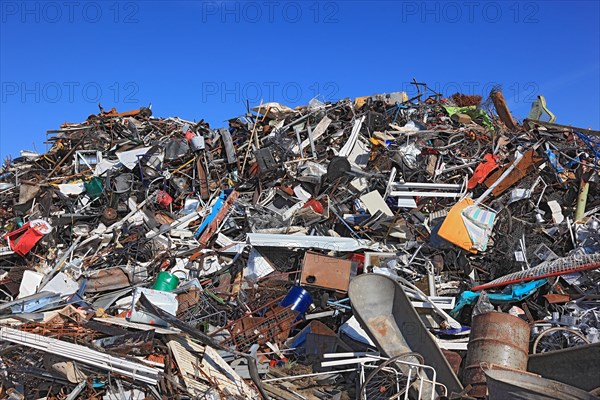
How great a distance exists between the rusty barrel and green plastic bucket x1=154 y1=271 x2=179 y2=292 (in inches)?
168

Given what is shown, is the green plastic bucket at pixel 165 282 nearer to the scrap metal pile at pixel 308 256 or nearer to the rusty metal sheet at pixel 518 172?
the scrap metal pile at pixel 308 256

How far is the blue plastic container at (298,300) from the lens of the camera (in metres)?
7.13

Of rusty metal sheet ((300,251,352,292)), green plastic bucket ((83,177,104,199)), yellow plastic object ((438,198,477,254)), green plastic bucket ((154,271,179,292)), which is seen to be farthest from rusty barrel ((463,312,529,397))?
green plastic bucket ((83,177,104,199))

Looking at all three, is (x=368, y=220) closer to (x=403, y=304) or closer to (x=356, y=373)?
(x=403, y=304)

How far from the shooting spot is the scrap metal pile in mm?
5578

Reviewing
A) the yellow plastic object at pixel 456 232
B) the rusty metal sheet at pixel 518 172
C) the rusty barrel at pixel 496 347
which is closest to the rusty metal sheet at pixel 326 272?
the yellow plastic object at pixel 456 232

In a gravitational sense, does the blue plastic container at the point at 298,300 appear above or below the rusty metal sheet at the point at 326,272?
below

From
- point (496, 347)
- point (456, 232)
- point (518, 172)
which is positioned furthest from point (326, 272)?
point (518, 172)

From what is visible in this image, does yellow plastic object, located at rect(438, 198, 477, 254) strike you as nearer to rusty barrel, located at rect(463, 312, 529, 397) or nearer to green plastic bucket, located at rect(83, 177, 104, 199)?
rusty barrel, located at rect(463, 312, 529, 397)

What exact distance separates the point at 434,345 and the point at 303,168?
16.1 ft

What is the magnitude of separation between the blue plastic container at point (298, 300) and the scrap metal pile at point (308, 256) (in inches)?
0.8

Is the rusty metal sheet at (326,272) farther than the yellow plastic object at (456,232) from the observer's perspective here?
No

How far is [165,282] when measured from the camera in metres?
7.85

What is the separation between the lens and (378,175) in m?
9.30
